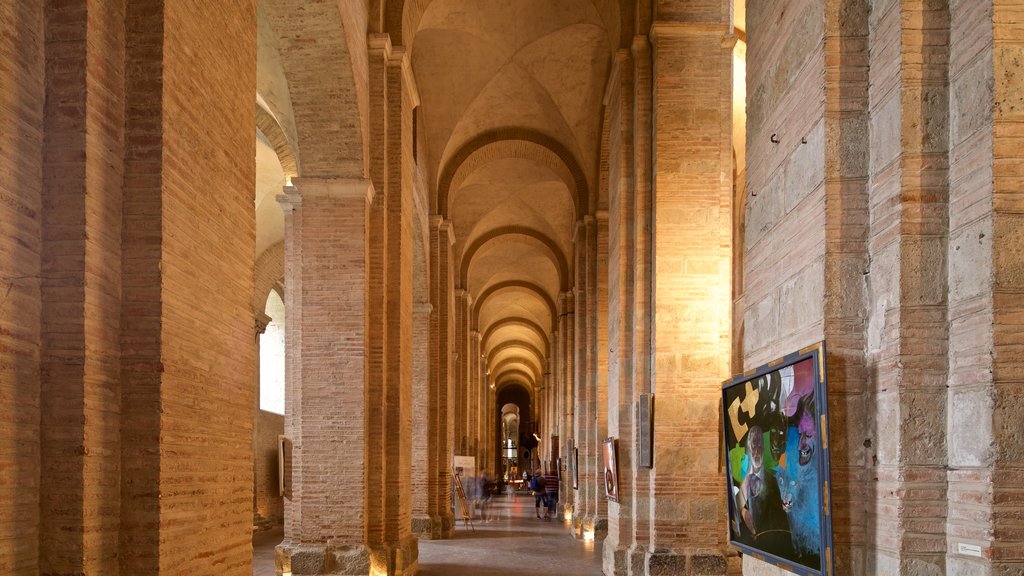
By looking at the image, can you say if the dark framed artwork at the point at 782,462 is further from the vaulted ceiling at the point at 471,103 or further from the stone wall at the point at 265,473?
the stone wall at the point at 265,473

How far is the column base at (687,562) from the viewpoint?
10219mm

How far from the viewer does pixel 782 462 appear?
4766mm

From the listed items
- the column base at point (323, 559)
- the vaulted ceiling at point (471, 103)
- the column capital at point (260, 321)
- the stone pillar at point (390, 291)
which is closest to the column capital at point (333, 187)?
the vaulted ceiling at point (471, 103)

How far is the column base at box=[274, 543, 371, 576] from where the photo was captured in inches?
408

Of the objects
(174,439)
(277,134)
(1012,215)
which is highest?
(277,134)

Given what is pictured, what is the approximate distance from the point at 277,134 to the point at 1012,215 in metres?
12.4

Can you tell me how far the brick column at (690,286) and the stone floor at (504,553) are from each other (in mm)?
2738

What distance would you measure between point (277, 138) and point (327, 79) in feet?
14.2

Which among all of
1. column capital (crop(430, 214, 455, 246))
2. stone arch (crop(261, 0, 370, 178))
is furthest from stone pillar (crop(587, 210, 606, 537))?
stone arch (crop(261, 0, 370, 178))

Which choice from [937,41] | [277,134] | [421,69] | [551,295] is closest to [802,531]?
[937,41]

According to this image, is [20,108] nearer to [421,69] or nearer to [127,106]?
[127,106]

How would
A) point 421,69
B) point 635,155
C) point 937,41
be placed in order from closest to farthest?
1. point 937,41
2. point 635,155
3. point 421,69

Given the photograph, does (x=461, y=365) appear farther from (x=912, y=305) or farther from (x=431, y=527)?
(x=912, y=305)

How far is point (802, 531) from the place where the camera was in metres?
4.49
